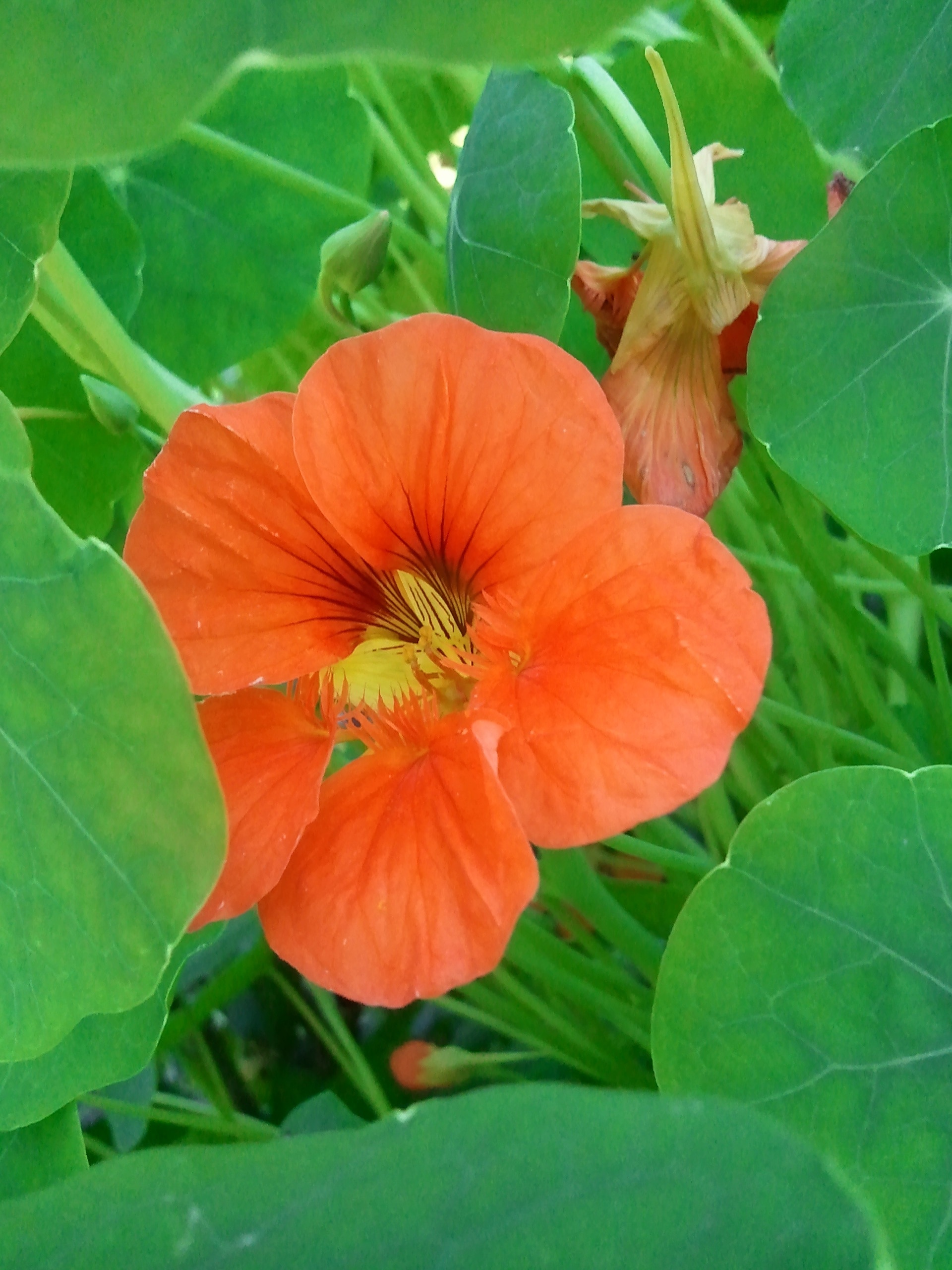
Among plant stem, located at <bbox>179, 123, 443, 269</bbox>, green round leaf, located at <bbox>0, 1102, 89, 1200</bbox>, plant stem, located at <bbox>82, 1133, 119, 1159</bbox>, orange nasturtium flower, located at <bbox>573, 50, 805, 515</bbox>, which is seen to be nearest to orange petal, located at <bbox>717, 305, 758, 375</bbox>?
orange nasturtium flower, located at <bbox>573, 50, 805, 515</bbox>

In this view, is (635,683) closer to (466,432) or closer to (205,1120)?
(466,432)

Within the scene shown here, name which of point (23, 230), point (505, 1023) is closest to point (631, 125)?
point (23, 230)

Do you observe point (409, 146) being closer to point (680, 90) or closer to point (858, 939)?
point (680, 90)

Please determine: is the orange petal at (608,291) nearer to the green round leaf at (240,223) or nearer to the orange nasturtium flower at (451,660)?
the orange nasturtium flower at (451,660)

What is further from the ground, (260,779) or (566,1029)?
(260,779)

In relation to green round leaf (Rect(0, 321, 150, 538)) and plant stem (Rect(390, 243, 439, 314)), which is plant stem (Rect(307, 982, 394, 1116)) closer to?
green round leaf (Rect(0, 321, 150, 538))

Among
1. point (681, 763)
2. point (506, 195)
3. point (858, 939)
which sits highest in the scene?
point (506, 195)

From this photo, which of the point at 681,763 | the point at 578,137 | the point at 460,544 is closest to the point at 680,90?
the point at 578,137
